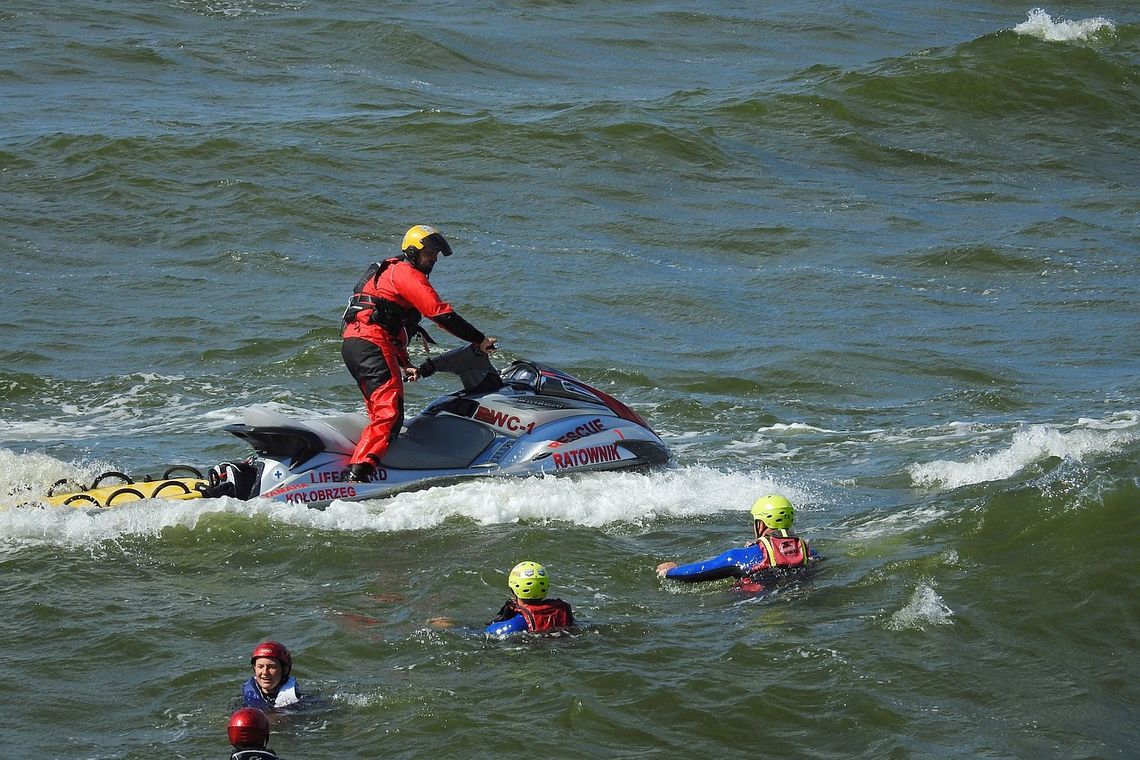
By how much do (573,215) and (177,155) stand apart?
656 cm

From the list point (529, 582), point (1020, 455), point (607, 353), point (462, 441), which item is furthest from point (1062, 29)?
point (529, 582)

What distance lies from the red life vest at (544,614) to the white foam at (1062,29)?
2607 cm

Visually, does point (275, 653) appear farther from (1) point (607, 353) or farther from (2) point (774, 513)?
(1) point (607, 353)

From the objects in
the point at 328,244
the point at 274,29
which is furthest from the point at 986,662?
the point at 274,29

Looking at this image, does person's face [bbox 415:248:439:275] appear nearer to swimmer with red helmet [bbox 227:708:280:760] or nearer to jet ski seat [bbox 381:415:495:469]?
jet ski seat [bbox 381:415:495:469]

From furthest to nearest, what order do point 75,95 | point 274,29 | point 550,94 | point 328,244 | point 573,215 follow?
1. point 274,29
2. point 550,94
3. point 75,95
4. point 573,215
5. point 328,244

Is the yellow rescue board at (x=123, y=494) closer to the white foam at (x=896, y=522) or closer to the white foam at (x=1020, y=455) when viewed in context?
the white foam at (x=896, y=522)

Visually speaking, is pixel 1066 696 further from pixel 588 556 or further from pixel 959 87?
pixel 959 87

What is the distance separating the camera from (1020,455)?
40.6 feet

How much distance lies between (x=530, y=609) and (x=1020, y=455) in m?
5.58

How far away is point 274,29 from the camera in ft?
106

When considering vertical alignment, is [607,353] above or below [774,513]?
below

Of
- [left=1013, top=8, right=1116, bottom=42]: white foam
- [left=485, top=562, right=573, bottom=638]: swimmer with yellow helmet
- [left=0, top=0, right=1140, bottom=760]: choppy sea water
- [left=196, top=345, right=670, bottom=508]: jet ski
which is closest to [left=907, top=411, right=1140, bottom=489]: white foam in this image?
[left=0, top=0, right=1140, bottom=760]: choppy sea water

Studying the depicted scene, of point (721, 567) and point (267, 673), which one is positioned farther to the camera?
point (721, 567)
